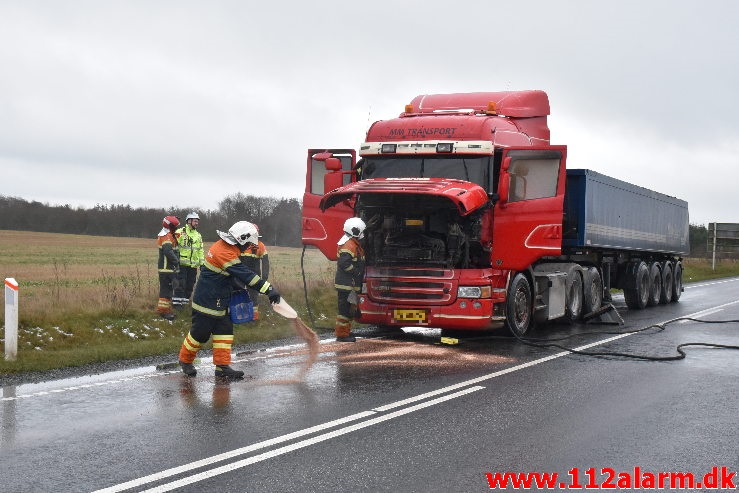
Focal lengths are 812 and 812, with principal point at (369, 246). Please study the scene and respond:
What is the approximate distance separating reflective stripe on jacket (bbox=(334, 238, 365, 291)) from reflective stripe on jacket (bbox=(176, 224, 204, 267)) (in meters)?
3.85

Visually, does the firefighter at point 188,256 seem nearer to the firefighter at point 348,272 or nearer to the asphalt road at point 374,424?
the firefighter at point 348,272

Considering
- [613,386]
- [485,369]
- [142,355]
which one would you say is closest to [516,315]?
[485,369]

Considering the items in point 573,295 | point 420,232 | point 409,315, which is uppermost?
point 420,232

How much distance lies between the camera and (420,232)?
12.2 m

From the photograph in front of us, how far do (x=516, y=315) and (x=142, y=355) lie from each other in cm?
577

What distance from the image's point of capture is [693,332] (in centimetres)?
1413

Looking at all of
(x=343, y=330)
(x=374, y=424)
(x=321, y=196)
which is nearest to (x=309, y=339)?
(x=343, y=330)

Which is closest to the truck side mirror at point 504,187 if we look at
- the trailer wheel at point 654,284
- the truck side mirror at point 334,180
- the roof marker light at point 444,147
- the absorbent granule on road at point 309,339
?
the roof marker light at point 444,147

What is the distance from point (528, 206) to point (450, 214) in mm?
1207

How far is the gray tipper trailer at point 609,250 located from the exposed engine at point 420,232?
6.57ft

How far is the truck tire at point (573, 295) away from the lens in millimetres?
15062

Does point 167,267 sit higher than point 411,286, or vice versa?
point 167,267

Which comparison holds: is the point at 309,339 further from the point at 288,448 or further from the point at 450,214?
the point at 288,448

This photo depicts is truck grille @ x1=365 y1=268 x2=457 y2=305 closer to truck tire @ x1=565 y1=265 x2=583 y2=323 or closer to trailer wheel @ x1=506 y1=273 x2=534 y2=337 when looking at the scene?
trailer wheel @ x1=506 y1=273 x2=534 y2=337
